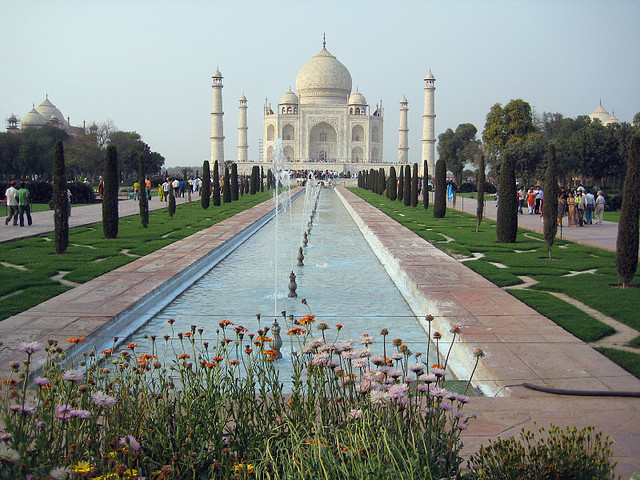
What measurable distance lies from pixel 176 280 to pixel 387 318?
2.21m

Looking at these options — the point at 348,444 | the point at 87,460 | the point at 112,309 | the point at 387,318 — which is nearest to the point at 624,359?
the point at 387,318

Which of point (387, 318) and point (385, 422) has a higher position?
point (385, 422)

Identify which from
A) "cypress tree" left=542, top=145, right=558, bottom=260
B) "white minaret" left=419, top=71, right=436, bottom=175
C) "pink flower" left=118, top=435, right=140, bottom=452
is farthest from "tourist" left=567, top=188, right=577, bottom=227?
"white minaret" left=419, top=71, right=436, bottom=175

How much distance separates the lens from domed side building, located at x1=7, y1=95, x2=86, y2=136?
48.7 m

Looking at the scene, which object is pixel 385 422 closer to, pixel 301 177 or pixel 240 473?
pixel 240 473

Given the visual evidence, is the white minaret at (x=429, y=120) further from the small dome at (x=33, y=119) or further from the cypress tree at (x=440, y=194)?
the cypress tree at (x=440, y=194)

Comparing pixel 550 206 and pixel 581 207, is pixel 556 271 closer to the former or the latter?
pixel 550 206

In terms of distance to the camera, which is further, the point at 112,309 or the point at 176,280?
the point at 176,280

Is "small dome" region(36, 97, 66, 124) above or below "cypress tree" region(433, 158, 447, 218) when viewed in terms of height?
above

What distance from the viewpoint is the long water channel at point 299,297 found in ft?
15.0

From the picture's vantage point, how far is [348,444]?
1915 mm

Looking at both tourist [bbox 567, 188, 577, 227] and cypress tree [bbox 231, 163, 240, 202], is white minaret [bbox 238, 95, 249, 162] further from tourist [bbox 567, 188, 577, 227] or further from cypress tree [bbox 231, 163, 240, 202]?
tourist [bbox 567, 188, 577, 227]

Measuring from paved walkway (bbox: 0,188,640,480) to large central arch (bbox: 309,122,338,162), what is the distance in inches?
1733

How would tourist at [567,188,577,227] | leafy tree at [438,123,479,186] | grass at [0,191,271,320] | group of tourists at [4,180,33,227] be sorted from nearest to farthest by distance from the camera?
grass at [0,191,271,320], group of tourists at [4,180,33,227], tourist at [567,188,577,227], leafy tree at [438,123,479,186]
